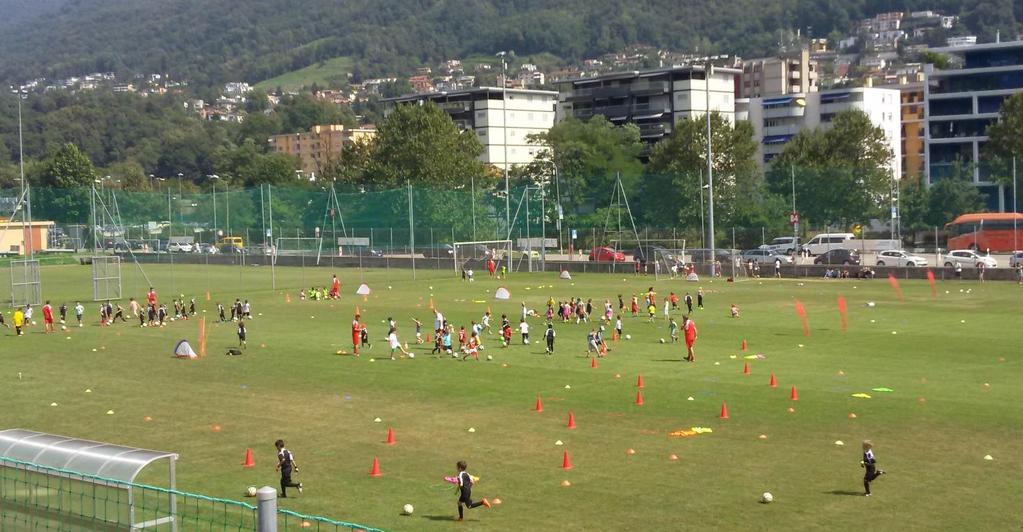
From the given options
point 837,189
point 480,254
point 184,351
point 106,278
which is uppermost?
point 837,189

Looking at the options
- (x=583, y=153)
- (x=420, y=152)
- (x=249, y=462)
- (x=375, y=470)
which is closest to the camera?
(x=375, y=470)

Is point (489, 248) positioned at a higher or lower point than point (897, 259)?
higher

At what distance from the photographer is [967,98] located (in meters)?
152

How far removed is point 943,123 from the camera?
154m

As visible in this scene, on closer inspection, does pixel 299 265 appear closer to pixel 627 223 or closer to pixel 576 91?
pixel 627 223

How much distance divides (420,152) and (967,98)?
70.6m

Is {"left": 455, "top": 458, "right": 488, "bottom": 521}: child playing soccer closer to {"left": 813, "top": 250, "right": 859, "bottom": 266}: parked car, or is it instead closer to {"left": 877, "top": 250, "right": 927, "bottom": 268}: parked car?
{"left": 877, "top": 250, "right": 927, "bottom": 268}: parked car

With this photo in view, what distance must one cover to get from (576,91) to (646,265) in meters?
109

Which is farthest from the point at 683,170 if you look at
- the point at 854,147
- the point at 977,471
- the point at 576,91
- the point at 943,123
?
the point at 977,471

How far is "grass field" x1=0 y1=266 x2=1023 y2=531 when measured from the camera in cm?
2202

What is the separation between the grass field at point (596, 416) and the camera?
2202 centimetres

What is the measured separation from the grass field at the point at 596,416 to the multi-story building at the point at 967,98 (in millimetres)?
102355

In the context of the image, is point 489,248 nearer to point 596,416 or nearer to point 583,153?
point 583,153

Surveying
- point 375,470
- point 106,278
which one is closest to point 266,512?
point 375,470
